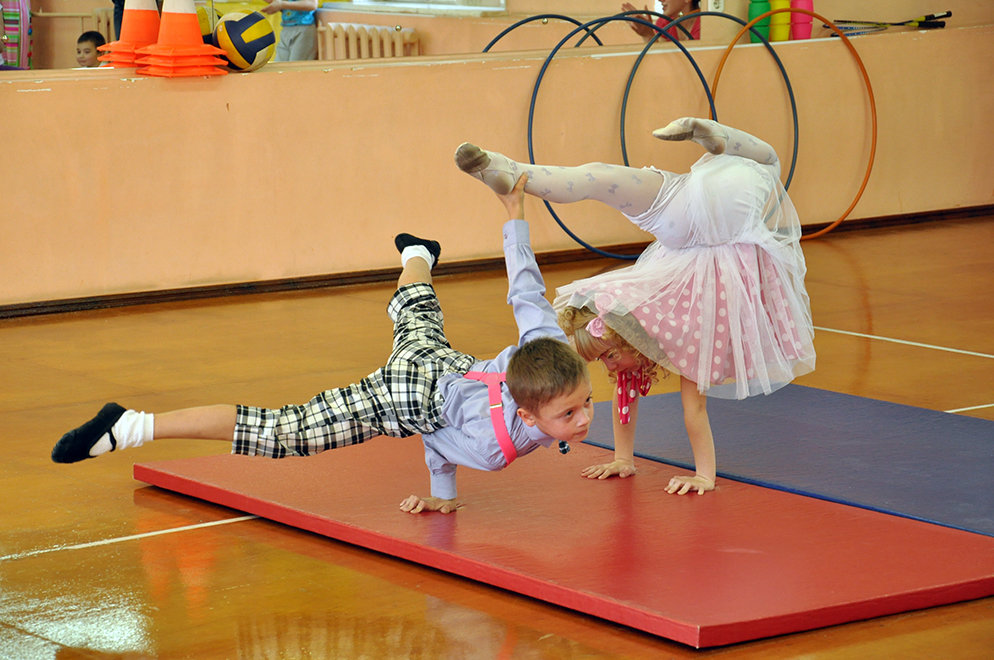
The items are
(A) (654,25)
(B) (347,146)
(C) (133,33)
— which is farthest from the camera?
(A) (654,25)

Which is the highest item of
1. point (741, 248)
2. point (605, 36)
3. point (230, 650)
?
point (605, 36)

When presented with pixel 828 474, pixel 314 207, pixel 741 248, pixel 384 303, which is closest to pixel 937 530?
pixel 828 474

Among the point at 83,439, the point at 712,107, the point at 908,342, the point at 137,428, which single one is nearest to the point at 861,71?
the point at 712,107

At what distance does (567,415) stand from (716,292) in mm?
763

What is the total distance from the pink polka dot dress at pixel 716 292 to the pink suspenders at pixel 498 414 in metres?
0.43

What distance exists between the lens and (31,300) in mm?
5926

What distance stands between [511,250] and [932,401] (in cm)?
191

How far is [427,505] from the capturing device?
312 centimetres

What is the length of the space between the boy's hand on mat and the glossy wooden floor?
0.55 ft

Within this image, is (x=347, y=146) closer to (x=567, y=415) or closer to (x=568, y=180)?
(x=568, y=180)

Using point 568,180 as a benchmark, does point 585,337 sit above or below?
below

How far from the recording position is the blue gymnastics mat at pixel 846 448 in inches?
125

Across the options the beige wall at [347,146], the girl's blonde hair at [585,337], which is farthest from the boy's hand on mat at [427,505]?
the beige wall at [347,146]

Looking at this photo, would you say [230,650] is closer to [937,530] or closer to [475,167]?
[475,167]
